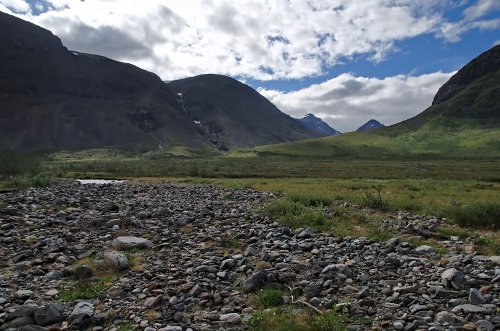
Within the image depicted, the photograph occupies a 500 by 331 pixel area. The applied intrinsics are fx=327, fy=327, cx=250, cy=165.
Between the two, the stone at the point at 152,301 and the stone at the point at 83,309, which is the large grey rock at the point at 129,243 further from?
the stone at the point at 152,301

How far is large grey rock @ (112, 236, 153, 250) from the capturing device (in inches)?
494

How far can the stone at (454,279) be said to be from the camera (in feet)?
25.8

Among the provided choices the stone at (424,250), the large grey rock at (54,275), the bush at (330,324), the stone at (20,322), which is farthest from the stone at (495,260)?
the large grey rock at (54,275)

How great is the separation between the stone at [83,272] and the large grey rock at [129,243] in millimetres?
2796

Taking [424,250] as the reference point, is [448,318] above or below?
above

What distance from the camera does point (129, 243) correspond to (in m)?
12.7

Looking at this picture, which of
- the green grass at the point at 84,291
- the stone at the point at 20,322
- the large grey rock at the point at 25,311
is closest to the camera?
the stone at the point at 20,322

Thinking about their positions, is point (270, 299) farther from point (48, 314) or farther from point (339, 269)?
point (48, 314)

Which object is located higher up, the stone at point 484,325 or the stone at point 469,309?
the stone at point 484,325

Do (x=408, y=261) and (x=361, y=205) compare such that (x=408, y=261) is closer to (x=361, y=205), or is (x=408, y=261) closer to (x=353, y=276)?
(x=353, y=276)

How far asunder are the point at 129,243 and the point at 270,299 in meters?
7.12

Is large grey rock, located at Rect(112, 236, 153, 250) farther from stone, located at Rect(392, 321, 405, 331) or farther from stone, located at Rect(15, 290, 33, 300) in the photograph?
stone, located at Rect(392, 321, 405, 331)

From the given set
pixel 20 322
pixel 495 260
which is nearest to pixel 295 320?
pixel 20 322

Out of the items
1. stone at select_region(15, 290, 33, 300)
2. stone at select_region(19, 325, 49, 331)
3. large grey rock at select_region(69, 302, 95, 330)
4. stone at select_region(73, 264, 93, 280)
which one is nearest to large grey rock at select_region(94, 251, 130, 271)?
stone at select_region(73, 264, 93, 280)
